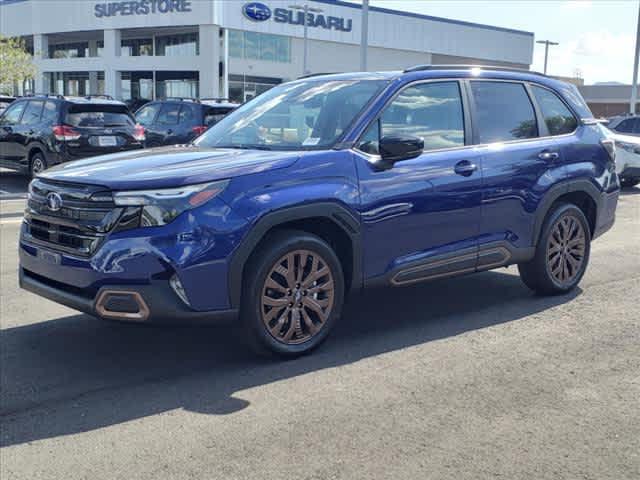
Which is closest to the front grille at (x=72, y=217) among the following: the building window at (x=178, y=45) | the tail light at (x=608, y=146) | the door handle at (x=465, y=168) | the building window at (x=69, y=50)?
the door handle at (x=465, y=168)

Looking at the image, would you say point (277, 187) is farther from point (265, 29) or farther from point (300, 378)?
point (265, 29)

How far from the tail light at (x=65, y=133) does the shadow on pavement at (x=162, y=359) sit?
8.72 m

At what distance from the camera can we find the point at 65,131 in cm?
1371

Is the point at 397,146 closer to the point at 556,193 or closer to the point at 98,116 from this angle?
the point at 556,193

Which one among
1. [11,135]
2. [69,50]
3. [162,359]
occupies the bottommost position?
[162,359]

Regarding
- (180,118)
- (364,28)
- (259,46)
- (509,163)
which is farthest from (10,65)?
(509,163)

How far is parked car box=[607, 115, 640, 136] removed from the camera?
17906 millimetres

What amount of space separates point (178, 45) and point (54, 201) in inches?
1945

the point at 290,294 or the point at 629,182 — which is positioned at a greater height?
the point at 290,294

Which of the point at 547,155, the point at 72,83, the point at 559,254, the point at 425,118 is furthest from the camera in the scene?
the point at 72,83

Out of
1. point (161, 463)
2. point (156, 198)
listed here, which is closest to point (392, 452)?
point (161, 463)

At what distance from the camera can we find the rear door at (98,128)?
543 inches

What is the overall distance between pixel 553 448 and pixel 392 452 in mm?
781

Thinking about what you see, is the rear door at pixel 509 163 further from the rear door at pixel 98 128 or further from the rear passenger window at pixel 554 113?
the rear door at pixel 98 128
